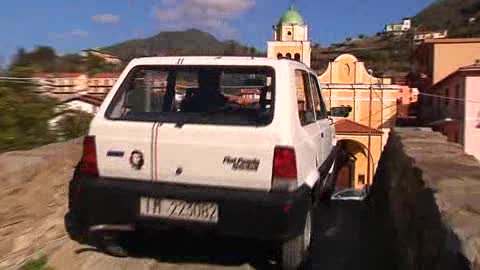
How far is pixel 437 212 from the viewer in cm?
297

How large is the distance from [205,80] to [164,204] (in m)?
1.14

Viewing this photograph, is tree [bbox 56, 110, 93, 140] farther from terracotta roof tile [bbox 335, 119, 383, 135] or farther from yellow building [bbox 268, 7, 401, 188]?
yellow building [bbox 268, 7, 401, 188]

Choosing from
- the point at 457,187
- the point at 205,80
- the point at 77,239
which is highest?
the point at 205,80

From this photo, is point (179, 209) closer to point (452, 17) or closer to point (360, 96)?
point (360, 96)

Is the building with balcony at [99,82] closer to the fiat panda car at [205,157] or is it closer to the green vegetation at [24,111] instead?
the green vegetation at [24,111]

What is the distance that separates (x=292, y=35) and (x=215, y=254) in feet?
175

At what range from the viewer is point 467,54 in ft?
148

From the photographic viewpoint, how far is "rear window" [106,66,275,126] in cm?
463

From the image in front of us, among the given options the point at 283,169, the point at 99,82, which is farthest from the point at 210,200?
the point at 99,82

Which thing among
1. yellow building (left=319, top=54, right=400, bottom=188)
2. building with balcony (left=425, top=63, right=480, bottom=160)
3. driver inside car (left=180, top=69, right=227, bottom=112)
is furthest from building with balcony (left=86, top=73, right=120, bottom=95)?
yellow building (left=319, top=54, right=400, bottom=188)

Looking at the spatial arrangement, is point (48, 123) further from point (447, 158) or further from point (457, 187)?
point (457, 187)

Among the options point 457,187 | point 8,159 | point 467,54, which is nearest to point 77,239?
point 8,159

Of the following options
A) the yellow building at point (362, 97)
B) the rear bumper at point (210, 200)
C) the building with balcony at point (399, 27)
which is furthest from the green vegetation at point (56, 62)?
the building with balcony at point (399, 27)

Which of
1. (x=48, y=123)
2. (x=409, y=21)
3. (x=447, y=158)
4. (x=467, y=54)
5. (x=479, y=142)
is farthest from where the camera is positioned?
(x=409, y=21)
